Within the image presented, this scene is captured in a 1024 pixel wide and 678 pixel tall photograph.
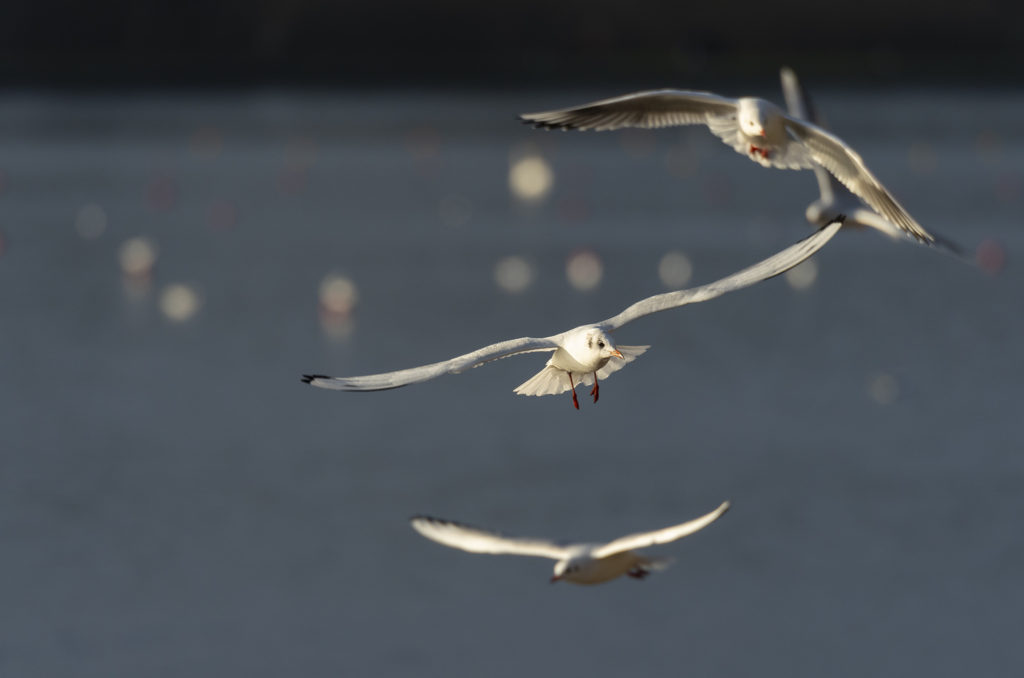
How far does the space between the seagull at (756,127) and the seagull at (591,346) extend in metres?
1.61

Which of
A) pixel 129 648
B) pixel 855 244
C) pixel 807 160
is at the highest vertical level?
pixel 807 160

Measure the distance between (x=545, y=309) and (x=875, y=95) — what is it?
48.6m

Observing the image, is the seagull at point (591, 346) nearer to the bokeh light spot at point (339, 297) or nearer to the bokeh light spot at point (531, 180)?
the bokeh light spot at point (339, 297)

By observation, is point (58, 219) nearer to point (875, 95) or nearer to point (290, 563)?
point (290, 563)

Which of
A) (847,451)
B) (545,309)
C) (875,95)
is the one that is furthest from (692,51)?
(847,451)

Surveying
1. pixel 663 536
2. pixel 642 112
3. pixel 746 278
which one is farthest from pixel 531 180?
pixel 663 536

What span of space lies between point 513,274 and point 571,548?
29.3m

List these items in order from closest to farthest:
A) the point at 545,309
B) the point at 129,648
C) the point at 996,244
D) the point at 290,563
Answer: the point at 129,648
the point at 290,563
the point at 545,309
the point at 996,244

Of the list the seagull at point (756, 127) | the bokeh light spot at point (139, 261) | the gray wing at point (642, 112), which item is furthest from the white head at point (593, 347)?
the bokeh light spot at point (139, 261)

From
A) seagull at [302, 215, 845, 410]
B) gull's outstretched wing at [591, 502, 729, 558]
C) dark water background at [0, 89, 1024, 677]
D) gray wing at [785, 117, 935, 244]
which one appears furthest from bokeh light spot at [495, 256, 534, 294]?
gull's outstretched wing at [591, 502, 729, 558]

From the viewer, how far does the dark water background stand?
1942cm

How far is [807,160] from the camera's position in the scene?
37.3ft

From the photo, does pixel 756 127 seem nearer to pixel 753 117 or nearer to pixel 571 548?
pixel 753 117

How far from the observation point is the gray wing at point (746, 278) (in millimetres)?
9070
